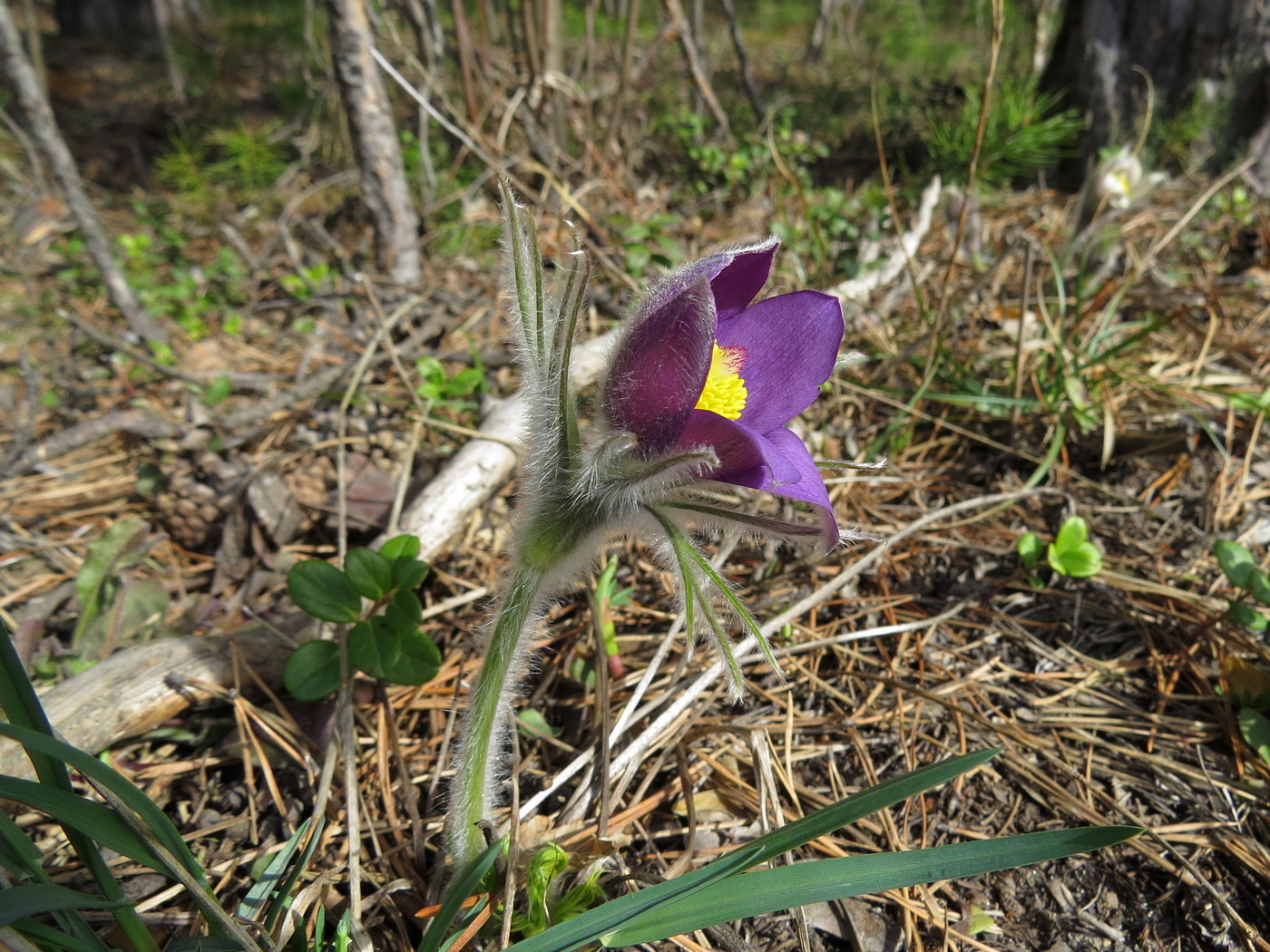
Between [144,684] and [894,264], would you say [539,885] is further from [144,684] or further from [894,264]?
[894,264]

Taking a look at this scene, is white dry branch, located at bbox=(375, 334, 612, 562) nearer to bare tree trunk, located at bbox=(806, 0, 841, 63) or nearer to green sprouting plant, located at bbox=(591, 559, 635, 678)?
green sprouting plant, located at bbox=(591, 559, 635, 678)

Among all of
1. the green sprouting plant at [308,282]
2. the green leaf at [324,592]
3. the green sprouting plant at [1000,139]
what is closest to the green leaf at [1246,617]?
the green sprouting plant at [1000,139]

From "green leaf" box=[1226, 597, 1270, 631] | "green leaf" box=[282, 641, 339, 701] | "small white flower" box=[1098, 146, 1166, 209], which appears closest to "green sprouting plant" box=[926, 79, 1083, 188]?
"small white flower" box=[1098, 146, 1166, 209]

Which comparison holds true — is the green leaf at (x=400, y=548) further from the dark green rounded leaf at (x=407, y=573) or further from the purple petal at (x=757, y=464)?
the purple petal at (x=757, y=464)

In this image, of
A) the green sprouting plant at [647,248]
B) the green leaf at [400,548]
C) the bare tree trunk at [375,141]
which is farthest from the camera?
the green sprouting plant at [647,248]

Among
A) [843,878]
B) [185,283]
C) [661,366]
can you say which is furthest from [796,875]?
[185,283]
